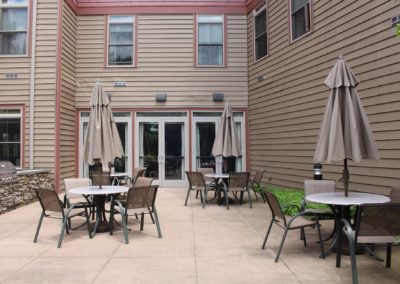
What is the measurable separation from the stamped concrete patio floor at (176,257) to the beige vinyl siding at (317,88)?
1702 millimetres

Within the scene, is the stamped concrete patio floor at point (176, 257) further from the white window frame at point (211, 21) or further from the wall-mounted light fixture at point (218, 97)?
the white window frame at point (211, 21)

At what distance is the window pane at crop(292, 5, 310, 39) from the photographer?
8.54 meters

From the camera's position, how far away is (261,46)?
1096 centimetres

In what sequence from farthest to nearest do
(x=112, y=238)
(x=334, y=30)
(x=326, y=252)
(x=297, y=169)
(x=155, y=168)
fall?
(x=155, y=168) → (x=297, y=169) → (x=334, y=30) → (x=112, y=238) → (x=326, y=252)

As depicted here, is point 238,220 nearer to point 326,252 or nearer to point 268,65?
point 326,252

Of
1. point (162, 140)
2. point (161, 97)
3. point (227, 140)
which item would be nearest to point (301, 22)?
point (227, 140)

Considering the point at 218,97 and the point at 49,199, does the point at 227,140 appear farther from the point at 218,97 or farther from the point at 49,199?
the point at 49,199

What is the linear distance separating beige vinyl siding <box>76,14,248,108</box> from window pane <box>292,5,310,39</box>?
2.94m

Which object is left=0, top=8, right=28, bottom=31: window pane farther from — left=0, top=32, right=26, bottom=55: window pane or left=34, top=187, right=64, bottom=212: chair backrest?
left=34, top=187, right=64, bottom=212: chair backrest

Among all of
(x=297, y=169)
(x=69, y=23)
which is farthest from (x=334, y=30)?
(x=69, y=23)

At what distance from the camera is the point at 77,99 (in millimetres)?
11648

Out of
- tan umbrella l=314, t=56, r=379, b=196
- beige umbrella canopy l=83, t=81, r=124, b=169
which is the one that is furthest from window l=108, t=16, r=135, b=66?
tan umbrella l=314, t=56, r=379, b=196

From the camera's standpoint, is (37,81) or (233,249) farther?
(37,81)

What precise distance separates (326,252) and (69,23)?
31.7 feet
